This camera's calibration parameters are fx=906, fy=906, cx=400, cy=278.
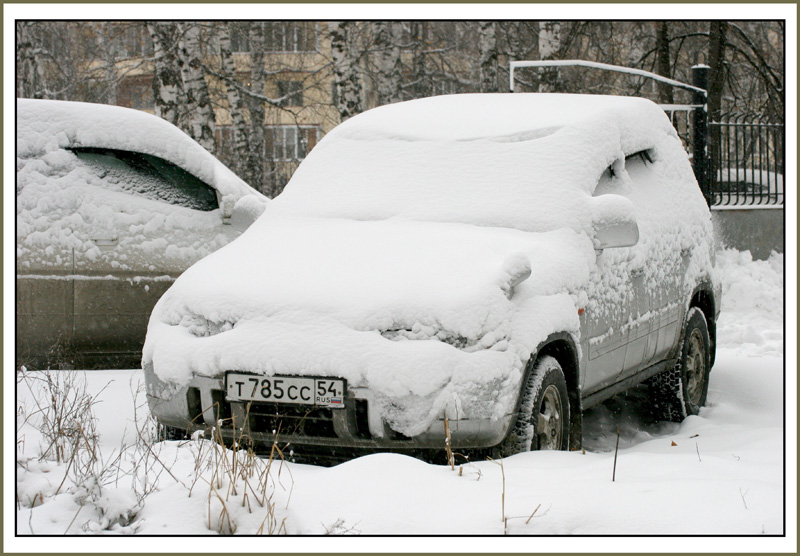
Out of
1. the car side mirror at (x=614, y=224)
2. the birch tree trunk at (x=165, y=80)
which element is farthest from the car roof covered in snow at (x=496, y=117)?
the birch tree trunk at (x=165, y=80)

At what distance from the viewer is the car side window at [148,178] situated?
627 cm

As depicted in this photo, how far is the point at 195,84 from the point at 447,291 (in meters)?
Answer: 10.0

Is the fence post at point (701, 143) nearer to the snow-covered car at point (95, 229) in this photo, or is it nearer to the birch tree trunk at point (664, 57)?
the birch tree trunk at point (664, 57)

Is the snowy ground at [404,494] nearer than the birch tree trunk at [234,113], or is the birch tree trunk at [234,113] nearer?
the snowy ground at [404,494]

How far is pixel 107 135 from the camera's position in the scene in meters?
6.29

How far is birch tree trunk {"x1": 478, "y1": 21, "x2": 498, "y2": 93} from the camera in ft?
48.8

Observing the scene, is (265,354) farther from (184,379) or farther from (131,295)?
(131,295)

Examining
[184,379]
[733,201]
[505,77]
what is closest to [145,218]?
[184,379]

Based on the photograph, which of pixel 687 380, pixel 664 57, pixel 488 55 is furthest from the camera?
pixel 664 57

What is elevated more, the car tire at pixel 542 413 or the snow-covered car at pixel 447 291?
the snow-covered car at pixel 447 291

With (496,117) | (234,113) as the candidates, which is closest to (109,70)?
(234,113)

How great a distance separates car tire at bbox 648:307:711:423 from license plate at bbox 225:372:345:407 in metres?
2.81

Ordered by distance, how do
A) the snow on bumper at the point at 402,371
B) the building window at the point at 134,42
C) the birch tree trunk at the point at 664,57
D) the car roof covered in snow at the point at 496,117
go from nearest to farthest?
the snow on bumper at the point at 402,371 → the car roof covered in snow at the point at 496,117 → the birch tree trunk at the point at 664,57 → the building window at the point at 134,42

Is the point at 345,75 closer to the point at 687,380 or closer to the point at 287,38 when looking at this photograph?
the point at 687,380
